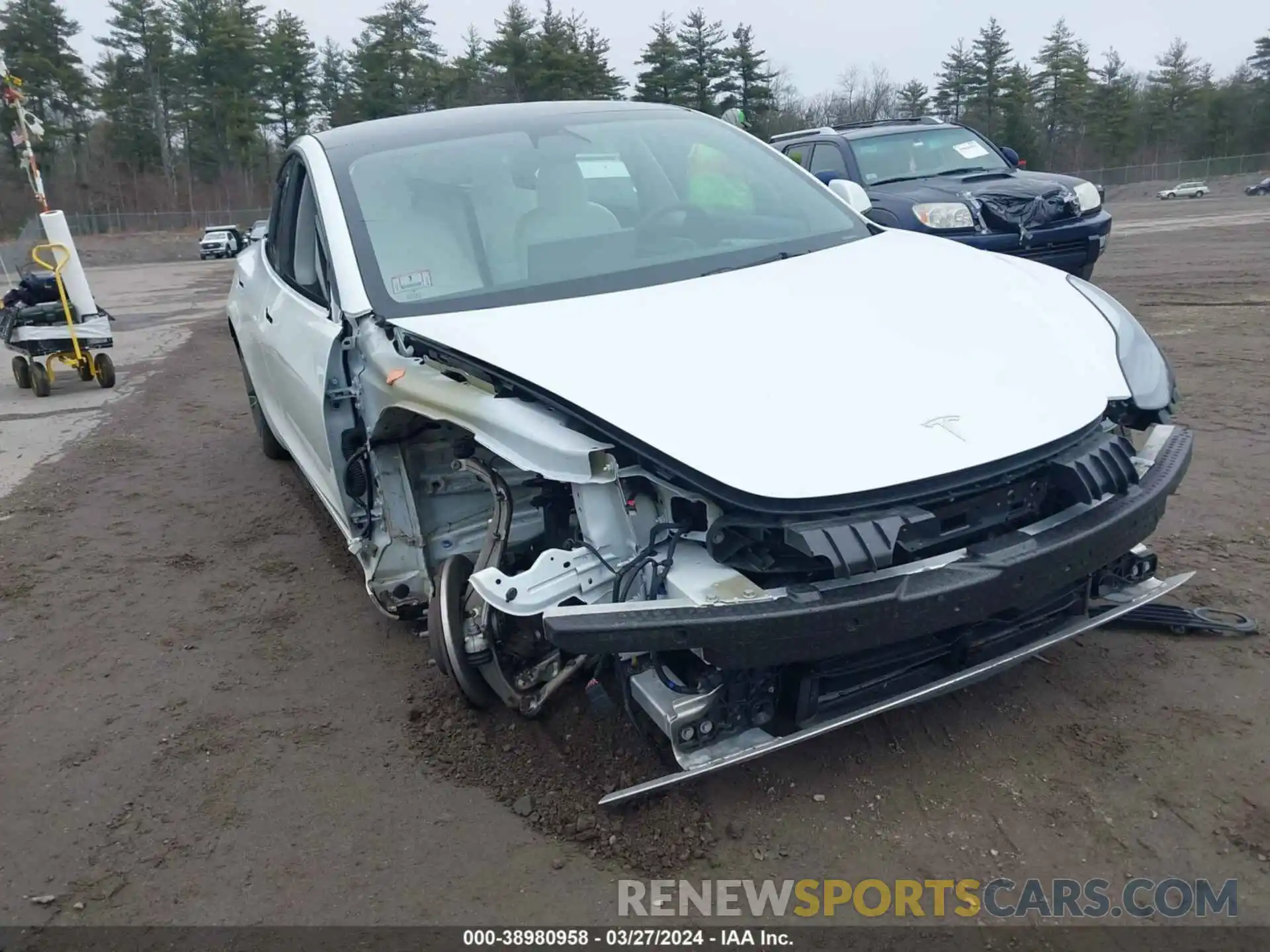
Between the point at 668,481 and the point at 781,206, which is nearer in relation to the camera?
the point at 668,481

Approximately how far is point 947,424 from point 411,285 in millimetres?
1842

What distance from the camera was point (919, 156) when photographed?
1019 centimetres

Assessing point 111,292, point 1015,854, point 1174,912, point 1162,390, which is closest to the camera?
point 1174,912

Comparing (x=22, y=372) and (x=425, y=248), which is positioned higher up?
(x=425, y=248)

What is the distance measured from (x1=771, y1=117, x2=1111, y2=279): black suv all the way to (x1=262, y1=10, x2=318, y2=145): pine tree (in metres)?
54.9

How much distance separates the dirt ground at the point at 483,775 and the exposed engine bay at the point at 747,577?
250 mm

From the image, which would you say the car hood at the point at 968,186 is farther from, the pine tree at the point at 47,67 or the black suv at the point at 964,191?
the pine tree at the point at 47,67

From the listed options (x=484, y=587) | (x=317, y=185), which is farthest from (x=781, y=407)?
(x=317, y=185)

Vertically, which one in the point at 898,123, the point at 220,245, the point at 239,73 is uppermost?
the point at 239,73

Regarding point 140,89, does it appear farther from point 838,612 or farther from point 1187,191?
point 838,612

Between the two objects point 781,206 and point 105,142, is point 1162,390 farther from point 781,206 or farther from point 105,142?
point 105,142

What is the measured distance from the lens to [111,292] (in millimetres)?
23578

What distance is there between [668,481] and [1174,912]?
1.51m

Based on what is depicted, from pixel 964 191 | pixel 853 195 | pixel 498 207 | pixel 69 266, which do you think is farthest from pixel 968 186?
pixel 69 266
